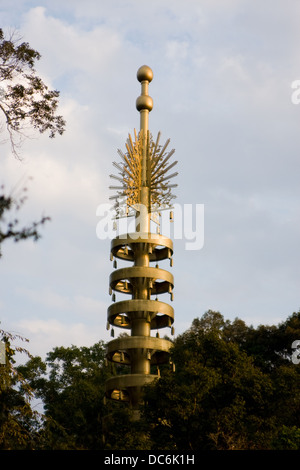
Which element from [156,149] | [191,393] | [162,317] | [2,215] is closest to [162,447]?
[191,393]

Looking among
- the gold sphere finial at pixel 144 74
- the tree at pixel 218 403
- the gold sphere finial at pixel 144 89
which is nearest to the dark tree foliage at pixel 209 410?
the tree at pixel 218 403

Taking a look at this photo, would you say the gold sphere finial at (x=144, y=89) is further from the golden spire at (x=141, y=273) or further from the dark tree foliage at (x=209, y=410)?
the dark tree foliage at (x=209, y=410)

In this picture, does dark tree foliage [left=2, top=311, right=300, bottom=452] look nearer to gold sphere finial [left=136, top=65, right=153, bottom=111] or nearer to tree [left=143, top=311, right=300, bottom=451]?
tree [left=143, top=311, right=300, bottom=451]

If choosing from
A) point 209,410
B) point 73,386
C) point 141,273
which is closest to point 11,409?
point 209,410

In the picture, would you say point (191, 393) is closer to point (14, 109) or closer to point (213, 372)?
point (213, 372)

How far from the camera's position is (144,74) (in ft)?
173

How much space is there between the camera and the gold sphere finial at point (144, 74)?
52.7 meters

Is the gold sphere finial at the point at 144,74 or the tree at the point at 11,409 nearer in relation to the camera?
the tree at the point at 11,409

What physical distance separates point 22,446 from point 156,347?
850 inches

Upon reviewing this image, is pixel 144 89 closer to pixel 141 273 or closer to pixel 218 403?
pixel 141 273

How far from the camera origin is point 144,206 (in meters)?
47.7

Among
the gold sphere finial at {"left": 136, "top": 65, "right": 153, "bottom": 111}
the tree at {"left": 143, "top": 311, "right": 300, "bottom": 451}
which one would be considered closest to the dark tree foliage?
the tree at {"left": 143, "top": 311, "right": 300, "bottom": 451}

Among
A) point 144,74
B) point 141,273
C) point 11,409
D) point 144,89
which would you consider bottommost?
point 11,409

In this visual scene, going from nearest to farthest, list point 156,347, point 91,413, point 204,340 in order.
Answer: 1. point 204,340
2. point 156,347
3. point 91,413
